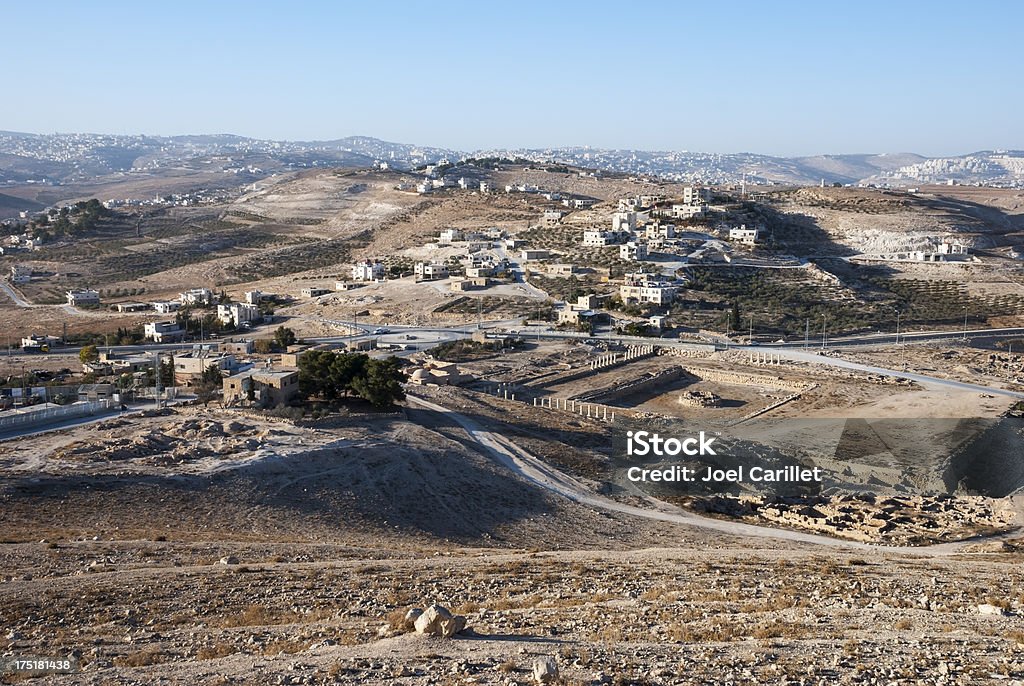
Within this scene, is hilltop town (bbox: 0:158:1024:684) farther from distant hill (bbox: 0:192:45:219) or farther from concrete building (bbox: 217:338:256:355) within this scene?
distant hill (bbox: 0:192:45:219)

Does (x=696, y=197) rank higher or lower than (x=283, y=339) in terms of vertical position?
higher

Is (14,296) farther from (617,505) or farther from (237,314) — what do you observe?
(617,505)

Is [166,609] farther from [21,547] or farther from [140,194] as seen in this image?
[140,194]

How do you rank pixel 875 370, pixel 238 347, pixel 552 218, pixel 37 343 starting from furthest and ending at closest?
pixel 552 218 → pixel 37 343 → pixel 238 347 → pixel 875 370

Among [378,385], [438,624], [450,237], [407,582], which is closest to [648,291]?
[378,385]

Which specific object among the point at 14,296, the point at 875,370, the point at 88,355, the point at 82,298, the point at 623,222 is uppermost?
the point at 623,222

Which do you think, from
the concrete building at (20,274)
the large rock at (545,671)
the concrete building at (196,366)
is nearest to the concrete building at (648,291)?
the concrete building at (196,366)

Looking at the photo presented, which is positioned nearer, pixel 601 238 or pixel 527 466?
pixel 527 466
